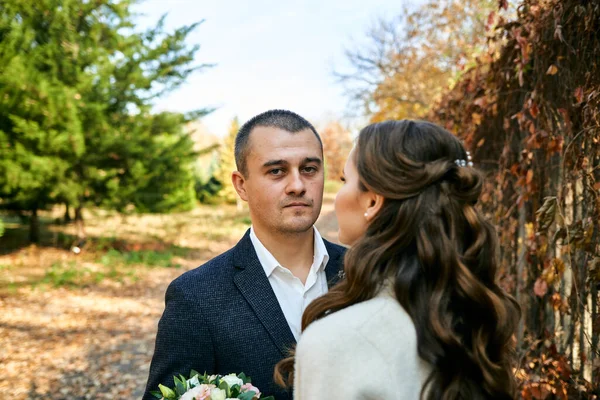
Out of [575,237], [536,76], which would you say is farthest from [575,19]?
[575,237]

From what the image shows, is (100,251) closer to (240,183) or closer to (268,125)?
(240,183)

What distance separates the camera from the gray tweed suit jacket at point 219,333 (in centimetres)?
201

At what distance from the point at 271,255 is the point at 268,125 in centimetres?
67

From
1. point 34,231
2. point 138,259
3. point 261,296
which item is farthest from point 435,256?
point 34,231

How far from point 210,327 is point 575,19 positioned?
102 inches

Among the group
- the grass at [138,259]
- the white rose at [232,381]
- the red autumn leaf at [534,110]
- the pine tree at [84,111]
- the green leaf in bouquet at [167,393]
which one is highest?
the pine tree at [84,111]

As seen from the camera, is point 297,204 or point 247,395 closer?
point 247,395

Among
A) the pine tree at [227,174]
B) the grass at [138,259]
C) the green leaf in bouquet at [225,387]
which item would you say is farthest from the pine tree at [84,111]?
the pine tree at [227,174]

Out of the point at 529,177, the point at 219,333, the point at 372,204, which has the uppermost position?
the point at 529,177

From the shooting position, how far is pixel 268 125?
2.45m

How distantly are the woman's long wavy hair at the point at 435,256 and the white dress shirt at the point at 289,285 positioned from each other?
0.87 m

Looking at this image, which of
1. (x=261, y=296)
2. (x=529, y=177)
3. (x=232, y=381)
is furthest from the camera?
(x=529, y=177)

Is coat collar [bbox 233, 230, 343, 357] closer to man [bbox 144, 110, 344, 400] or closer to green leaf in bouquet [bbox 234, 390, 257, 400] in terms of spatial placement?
man [bbox 144, 110, 344, 400]

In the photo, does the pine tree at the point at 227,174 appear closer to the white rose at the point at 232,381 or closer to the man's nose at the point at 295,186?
the man's nose at the point at 295,186
